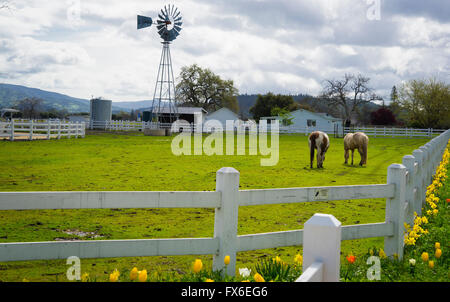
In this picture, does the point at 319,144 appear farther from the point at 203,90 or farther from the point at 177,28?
the point at 203,90

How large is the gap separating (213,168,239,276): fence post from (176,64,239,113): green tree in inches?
3278

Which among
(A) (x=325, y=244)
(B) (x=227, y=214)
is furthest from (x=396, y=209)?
(A) (x=325, y=244)

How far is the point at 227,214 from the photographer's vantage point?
12.7ft

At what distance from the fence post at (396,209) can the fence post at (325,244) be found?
3574 millimetres

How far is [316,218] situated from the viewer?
6.92ft

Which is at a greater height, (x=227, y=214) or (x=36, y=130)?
(x=36, y=130)

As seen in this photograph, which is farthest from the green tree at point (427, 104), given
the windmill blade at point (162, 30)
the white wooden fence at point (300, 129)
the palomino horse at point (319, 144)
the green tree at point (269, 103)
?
the palomino horse at point (319, 144)

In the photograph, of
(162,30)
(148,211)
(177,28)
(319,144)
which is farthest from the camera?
(177,28)

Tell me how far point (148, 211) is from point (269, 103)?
7851 centimetres

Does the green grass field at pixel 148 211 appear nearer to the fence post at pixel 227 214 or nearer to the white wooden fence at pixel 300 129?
the fence post at pixel 227 214

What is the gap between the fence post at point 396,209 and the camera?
5352 mm

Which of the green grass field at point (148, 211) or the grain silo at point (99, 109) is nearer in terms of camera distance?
the green grass field at point (148, 211)
